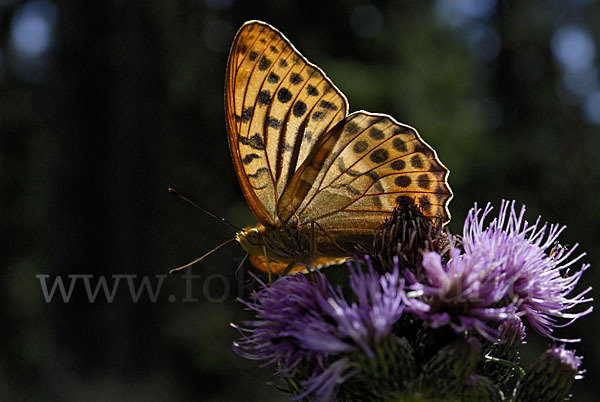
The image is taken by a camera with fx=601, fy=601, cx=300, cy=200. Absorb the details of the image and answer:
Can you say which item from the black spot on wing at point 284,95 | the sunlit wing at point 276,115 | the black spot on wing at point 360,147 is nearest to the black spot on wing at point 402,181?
the black spot on wing at point 360,147

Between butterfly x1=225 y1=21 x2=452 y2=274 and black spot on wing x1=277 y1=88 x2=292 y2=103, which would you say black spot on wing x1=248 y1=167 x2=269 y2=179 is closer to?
butterfly x1=225 y1=21 x2=452 y2=274

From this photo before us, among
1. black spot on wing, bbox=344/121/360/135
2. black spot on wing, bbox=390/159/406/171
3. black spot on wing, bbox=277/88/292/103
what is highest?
black spot on wing, bbox=277/88/292/103

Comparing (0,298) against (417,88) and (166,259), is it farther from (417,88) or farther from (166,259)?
(417,88)

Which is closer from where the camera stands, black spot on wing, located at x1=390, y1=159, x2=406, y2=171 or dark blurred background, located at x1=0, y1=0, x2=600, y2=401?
black spot on wing, located at x1=390, y1=159, x2=406, y2=171

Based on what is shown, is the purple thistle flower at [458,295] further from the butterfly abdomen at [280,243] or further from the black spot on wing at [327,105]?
the black spot on wing at [327,105]

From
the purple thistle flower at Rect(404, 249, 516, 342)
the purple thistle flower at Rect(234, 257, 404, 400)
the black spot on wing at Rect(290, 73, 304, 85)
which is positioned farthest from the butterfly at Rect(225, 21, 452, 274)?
the purple thistle flower at Rect(404, 249, 516, 342)

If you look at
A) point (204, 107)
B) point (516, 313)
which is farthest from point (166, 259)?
point (516, 313)
